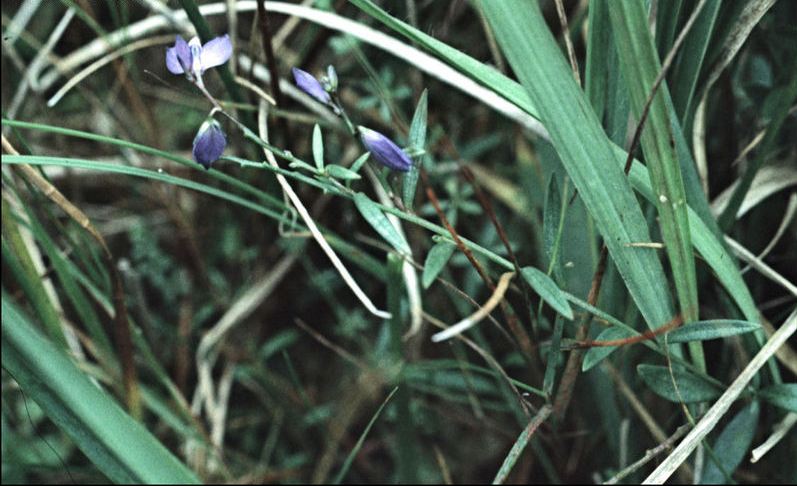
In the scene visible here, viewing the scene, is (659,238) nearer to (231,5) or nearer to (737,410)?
(737,410)

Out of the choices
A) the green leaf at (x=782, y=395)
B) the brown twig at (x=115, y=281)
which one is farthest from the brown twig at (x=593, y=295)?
the brown twig at (x=115, y=281)

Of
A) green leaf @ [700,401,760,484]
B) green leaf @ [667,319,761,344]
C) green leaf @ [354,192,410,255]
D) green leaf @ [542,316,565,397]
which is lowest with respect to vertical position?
green leaf @ [700,401,760,484]

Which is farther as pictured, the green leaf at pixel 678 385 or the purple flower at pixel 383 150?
the green leaf at pixel 678 385

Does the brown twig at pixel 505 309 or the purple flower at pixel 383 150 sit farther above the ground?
the purple flower at pixel 383 150

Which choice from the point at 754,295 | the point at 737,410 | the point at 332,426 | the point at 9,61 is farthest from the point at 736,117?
the point at 9,61

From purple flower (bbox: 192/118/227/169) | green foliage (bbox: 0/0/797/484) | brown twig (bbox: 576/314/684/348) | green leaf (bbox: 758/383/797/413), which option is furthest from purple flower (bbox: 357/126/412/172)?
green leaf (bbox: 758/383/797/413)

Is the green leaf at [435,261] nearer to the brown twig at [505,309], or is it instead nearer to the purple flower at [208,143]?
the brown twig at [505,309]

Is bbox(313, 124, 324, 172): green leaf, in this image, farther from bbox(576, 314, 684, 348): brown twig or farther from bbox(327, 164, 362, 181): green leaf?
bbox(576, 314, 684, 348): brown twig

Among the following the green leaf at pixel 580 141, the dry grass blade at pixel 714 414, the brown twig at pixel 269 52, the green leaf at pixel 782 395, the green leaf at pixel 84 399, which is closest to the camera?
the green leaf at pixel 84 399
